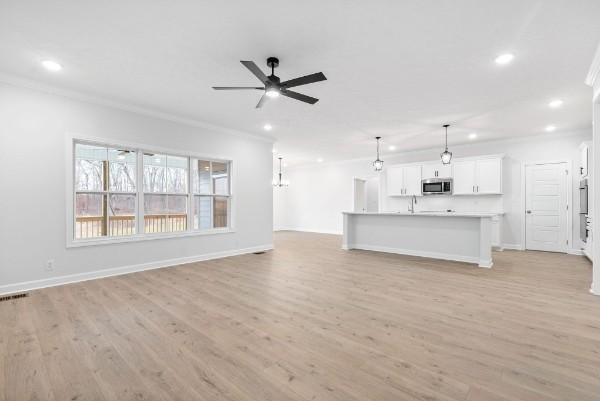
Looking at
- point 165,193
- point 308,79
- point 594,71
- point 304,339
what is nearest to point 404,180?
point 594,71

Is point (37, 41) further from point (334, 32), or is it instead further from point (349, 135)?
point (349, 135)

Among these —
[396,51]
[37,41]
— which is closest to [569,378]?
[396,51]

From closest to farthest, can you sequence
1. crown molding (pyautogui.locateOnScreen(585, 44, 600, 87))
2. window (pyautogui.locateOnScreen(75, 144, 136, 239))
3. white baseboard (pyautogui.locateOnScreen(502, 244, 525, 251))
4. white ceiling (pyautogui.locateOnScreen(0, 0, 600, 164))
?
white ceiling (pyautogui.locateOnScreen(0, 0, 600, 164)) < crown molding (pyautogui.locateOnScreen(585, 44, 600, 87)) < window (pyautogui.locateOnScreen(75, 144, 136, 239)) < white baseboard (pyautogui.locateOnScreen(502, 244, 525, 251))

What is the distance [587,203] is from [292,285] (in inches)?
239

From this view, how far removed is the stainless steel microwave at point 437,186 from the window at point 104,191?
723cm

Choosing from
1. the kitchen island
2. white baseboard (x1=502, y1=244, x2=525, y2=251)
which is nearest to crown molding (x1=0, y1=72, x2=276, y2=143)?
the kitchen island

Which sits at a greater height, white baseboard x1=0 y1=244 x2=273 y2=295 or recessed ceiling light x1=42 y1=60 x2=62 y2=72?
recessed ceiling light x1=42 y1=60 x2=62 y2=72

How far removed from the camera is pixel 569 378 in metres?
1.90

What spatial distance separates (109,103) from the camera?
4.49 metres

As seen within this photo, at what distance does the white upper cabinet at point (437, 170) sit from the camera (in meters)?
7.80

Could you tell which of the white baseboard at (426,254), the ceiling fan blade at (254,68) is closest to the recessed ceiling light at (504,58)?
the ceiling fan blade at (254,68)

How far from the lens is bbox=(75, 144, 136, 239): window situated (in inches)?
174

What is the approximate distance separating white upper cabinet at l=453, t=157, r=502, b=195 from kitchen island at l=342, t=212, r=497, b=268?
111 centimetres

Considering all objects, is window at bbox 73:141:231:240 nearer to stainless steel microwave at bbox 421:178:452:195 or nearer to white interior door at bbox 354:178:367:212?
white interior door at bbox 354:178:367:212
